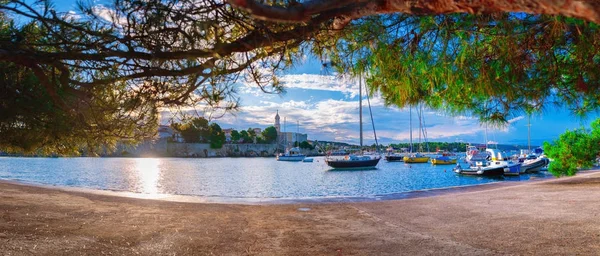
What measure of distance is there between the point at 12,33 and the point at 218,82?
1796mm

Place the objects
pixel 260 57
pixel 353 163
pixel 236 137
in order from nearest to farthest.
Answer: pixel 260 57 < pixel 353 163 < pixel 236 137

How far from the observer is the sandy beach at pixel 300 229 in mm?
4535

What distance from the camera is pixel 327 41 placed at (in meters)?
3.39

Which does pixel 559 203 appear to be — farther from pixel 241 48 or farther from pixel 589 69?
pixel 241 48

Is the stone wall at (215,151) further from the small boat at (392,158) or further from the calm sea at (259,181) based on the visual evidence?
the calm sea at (259,181)

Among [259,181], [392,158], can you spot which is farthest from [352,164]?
[392,158]

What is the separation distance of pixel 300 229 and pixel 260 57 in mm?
3610

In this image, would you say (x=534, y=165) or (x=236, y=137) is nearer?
(x=534, y=165)

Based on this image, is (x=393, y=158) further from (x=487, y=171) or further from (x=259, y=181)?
(x=259, y=181)

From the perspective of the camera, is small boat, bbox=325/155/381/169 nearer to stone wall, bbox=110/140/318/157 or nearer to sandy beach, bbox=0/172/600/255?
sandy beach, bbox=0/172/600/255

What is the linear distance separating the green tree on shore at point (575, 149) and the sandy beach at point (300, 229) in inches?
265

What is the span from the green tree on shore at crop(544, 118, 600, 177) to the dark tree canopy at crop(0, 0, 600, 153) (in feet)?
37.0

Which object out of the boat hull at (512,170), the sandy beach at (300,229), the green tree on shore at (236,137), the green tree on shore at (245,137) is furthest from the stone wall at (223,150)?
the sandy beach at (300,229)

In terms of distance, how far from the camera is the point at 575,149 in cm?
1407
